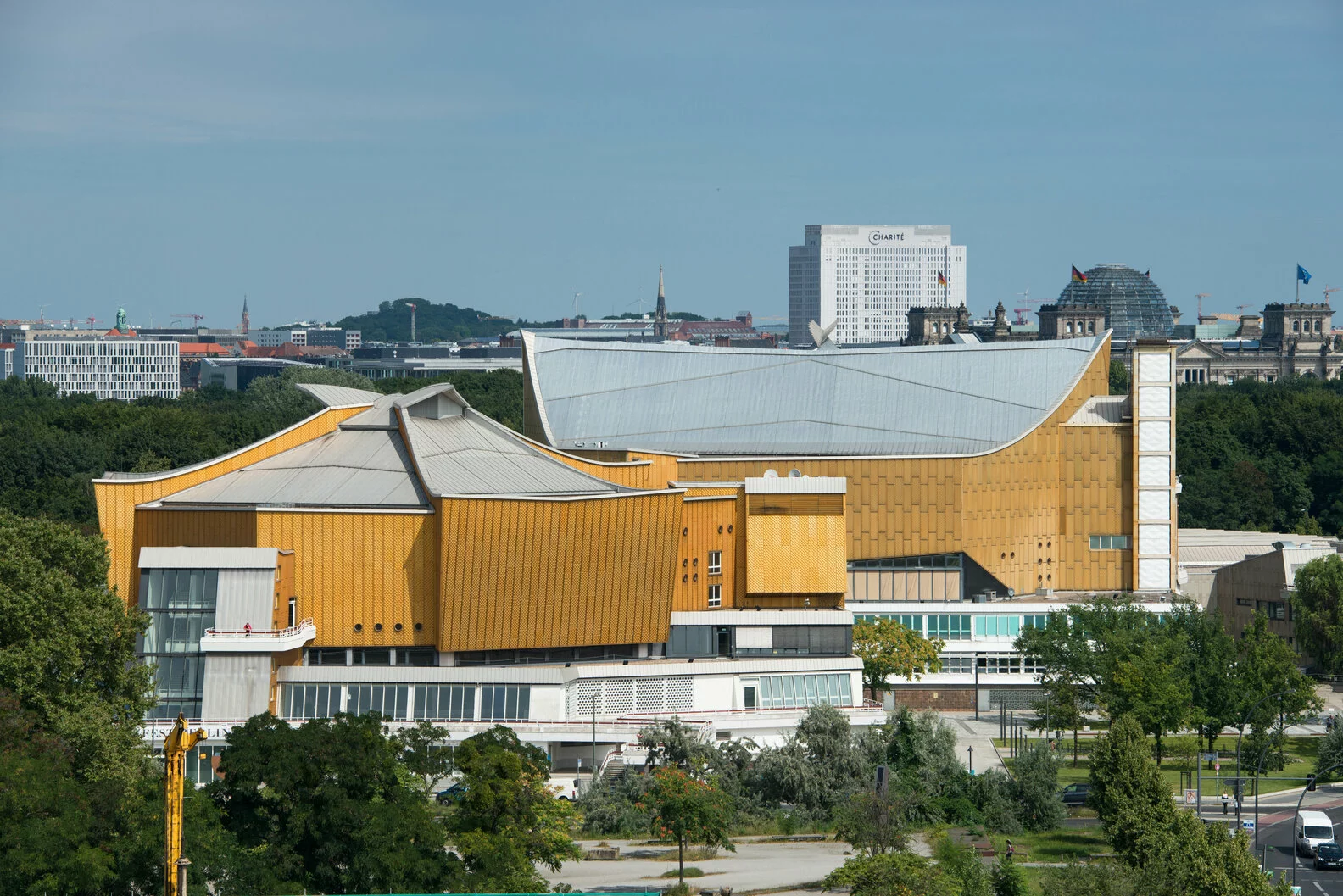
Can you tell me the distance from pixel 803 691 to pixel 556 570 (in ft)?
40.0

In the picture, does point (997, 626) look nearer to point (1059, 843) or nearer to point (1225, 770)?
point (1225, 770)

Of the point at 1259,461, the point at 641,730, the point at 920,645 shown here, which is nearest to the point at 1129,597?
the point at 920,645

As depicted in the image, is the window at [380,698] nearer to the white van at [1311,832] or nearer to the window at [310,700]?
the window at [310,700]

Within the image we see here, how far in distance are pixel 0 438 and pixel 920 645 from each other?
95.2 meters

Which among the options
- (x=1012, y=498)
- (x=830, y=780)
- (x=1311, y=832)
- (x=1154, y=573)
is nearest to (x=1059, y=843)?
(x=1311, y=832)

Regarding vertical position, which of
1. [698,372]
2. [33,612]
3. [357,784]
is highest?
[698,372]

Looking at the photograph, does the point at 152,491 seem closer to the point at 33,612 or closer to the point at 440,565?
the point at 440,565

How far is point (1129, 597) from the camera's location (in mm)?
116750

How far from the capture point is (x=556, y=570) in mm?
96938

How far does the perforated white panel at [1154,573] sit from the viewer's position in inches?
4948

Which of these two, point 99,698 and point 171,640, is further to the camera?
point 171,640

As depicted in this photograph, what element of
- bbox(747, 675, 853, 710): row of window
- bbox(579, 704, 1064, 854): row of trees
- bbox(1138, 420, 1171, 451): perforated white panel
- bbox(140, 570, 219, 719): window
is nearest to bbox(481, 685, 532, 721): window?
bbox(579, 704, 1064, 854): row of trees

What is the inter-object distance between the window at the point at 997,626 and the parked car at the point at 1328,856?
39.6 meters

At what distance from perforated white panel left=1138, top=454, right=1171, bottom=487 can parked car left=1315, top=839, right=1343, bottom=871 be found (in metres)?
46.8
